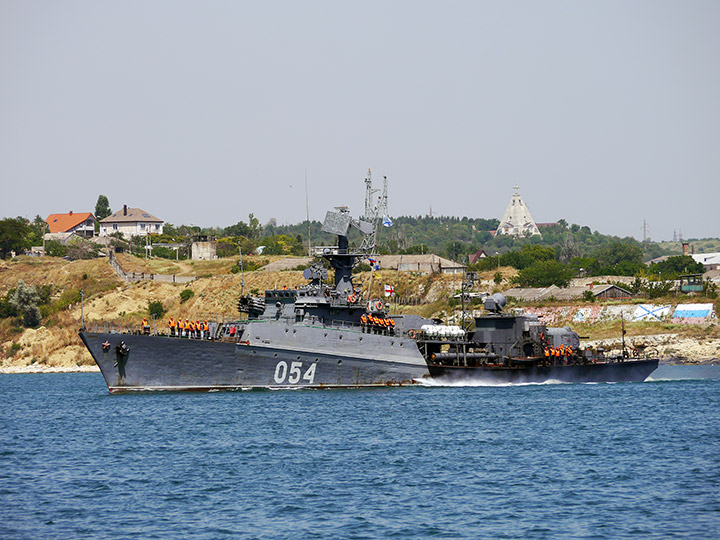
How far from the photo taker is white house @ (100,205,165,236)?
589ft

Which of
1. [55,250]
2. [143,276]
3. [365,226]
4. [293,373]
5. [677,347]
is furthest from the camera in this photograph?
[55,250]

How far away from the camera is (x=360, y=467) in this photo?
31.9m

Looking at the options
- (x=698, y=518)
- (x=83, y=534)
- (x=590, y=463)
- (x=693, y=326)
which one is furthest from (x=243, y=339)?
(x=693, y=326)

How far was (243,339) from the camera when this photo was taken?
175 feet

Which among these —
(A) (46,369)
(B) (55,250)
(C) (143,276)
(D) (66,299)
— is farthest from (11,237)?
(A) (46,369)

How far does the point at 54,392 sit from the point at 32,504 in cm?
4266

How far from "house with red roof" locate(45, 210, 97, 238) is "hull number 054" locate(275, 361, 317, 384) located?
13516 centimetres

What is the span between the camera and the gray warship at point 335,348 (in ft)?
175

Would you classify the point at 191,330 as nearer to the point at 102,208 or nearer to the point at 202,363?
the point at 202,363

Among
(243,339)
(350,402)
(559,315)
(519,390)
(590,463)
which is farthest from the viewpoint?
(559,315)

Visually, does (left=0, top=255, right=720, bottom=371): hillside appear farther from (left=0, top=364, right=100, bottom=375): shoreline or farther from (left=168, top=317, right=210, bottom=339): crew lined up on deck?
(left=168, top=317, right=210, bottom=339): crew lined up on deck

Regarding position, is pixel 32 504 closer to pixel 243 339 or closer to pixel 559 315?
pixel 243 339

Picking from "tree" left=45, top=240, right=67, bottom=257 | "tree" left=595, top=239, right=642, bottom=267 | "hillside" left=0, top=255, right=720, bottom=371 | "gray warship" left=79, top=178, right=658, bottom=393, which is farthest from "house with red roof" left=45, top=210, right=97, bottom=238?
"gray warship" left=79, top=178, right=658, bottom=393

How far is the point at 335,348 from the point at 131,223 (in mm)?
133606
